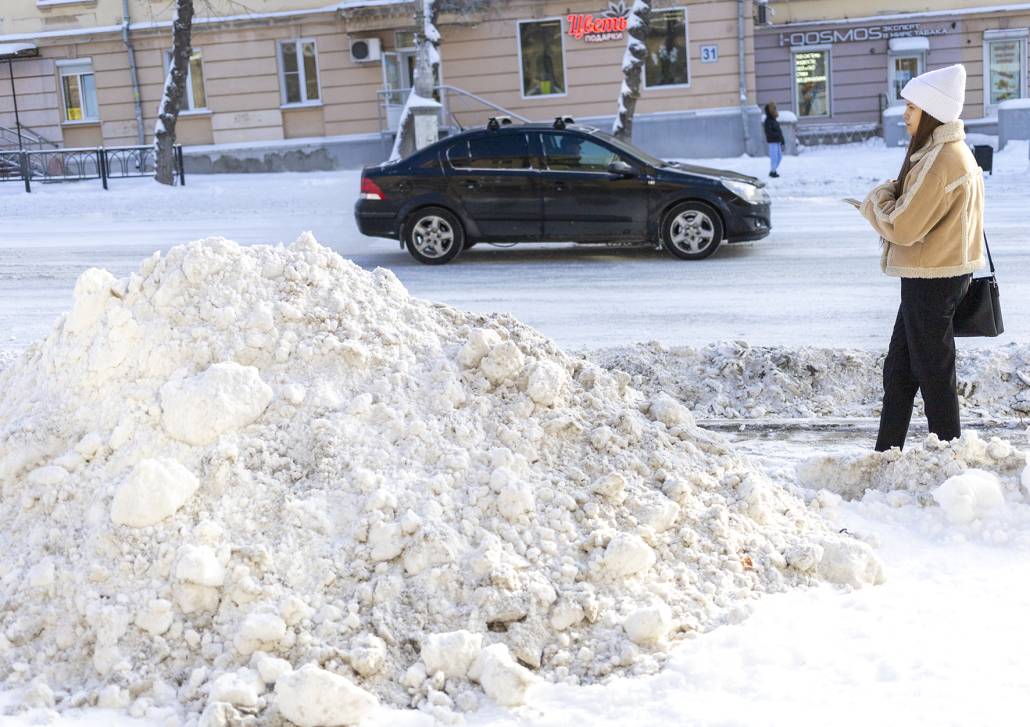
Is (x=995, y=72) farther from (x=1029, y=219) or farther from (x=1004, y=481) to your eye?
(x=1004, y=481)

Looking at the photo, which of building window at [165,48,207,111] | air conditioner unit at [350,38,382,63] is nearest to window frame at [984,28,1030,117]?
air conditioner unit at [350,38,382,63]

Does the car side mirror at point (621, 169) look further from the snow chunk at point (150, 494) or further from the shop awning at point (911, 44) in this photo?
the shop awning at point (911, 44)

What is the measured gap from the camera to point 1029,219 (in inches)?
605

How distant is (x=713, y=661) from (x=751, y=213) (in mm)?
10300

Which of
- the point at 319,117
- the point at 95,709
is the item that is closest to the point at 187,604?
the point at 95,709

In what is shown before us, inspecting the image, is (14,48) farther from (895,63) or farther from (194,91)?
(895,63)

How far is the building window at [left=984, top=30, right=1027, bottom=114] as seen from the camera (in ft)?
113

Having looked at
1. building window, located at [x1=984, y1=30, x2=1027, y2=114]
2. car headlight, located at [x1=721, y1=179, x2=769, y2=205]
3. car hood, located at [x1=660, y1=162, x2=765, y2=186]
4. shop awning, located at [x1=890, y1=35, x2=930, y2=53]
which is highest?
shop awning, located at [x1=890, y1=35, x2=930, y2=53]

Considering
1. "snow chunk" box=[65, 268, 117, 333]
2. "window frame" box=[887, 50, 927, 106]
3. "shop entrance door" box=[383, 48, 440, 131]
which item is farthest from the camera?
"window frame" box=[887, 50, 927, 106]

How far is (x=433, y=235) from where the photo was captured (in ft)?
45.0

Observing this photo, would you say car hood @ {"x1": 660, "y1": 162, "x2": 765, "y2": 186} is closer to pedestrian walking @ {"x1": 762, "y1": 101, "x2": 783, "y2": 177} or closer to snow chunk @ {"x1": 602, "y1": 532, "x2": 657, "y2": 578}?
snow chunk @ {"x1": 602, "y1": 532, "x2": 657, "y2": 578}

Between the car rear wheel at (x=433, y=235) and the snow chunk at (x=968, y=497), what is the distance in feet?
A: 31.0

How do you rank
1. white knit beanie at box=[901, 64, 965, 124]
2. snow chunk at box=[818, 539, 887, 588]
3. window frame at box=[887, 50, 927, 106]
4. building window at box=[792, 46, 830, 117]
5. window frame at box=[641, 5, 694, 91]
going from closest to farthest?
snow chunk at box=[818, 539, 887, 588]
white knit beanie at box=[901, 64, 965, 124]
window frame at box=[641, 5, 694, 91]
window frame at box=[887, 50, 927, 106]
building window at box=[792, 46, 830, 117]

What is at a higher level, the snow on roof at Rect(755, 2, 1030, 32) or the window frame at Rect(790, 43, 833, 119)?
the snow on roof at Rect(755, 2, 1030, 32)
